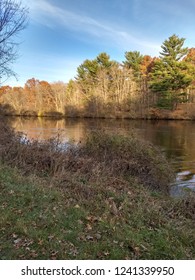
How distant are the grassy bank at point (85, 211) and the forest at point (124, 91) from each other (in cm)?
2614

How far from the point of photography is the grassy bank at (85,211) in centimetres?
382

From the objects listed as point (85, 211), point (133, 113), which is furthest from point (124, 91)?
point (85, 211)

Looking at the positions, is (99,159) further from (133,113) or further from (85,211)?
(133,113)

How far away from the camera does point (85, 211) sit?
16.6 ft

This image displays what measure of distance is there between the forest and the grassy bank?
85.8 ft

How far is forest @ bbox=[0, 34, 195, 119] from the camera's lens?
38.3m

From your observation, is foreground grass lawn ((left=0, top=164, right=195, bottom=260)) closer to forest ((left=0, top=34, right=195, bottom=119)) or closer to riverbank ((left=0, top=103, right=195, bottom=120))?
forest ((left=0, top=34, right=195, bottom=119))

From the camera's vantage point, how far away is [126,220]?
4.87 metres

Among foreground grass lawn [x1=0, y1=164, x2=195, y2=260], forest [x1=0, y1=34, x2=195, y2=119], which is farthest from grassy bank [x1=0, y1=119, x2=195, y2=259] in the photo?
forest [x1=0, y1=34, x2=195, y2=119]

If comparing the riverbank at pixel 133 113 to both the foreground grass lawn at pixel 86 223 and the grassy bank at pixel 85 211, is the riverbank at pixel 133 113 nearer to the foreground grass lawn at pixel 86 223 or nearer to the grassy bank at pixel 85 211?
the grassy bank at pixel 85 211

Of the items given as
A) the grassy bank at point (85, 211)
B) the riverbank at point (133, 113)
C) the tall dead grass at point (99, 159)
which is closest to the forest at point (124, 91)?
the riverbank at point (133, 113)

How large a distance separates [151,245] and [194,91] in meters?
41.0
